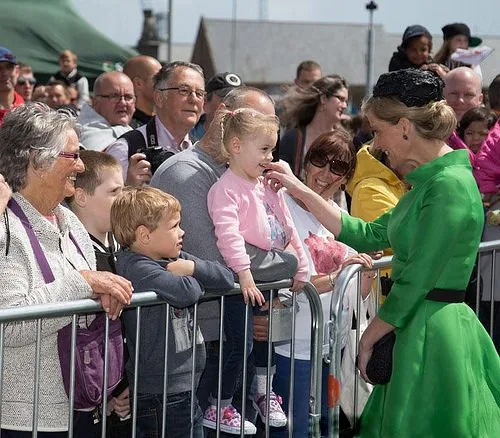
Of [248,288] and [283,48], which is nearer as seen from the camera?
[248,288]

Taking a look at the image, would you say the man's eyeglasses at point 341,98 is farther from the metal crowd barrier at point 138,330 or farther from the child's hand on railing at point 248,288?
the child's hand on railing at point 248,288

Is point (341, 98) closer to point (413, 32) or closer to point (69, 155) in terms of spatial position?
point (413, 32)

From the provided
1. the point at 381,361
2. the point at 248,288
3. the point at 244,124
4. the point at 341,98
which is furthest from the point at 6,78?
the point at 381,361

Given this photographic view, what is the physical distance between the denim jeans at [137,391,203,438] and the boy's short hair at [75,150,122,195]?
1004mm

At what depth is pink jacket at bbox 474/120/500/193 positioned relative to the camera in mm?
7023

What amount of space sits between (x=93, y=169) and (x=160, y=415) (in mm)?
1184

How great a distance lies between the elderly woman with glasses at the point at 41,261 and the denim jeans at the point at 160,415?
339 mm

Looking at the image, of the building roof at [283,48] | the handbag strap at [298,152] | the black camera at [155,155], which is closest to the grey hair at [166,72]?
the black camera at [155,155]

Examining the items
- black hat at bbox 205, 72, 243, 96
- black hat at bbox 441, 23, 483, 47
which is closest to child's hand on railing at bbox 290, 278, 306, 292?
black hat at bbox 205, 72, 243, 96

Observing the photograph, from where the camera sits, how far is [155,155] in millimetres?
5742

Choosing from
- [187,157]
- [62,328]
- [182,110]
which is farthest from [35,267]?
[182,110]

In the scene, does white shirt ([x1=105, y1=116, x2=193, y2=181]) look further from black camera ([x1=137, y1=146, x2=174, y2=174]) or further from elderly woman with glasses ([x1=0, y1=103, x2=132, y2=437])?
Result: elderly woman with glasses ([x1=0, y1=103, x2=132, y2=437])

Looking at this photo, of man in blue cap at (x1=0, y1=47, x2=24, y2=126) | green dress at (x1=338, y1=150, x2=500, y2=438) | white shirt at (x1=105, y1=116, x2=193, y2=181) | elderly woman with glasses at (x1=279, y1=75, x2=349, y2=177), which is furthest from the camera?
man in blue cap at (x1=0, y1=47, x2=24, y2=126)

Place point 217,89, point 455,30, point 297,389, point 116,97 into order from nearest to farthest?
point 297,389 < point 217,89 < point 116,97 < point 455,30
